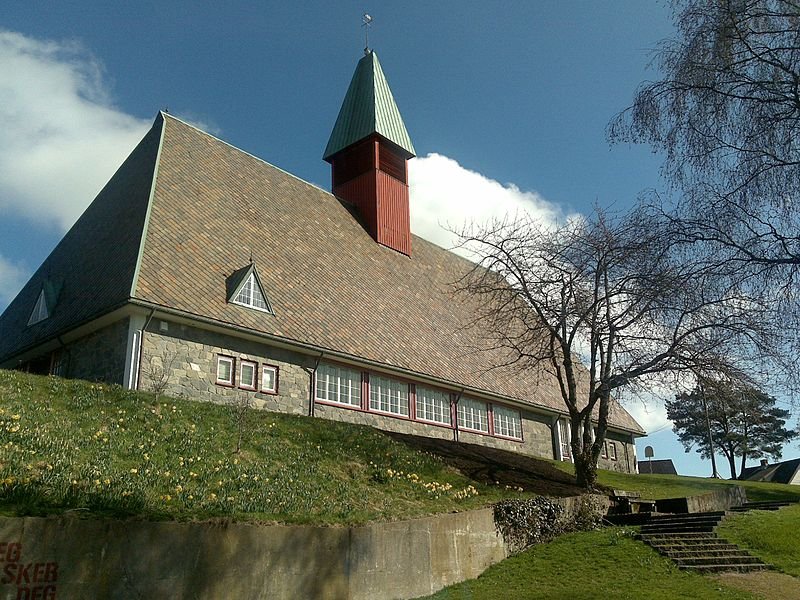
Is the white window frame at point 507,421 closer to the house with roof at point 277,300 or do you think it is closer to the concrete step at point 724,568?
the house with roof at point 277,300

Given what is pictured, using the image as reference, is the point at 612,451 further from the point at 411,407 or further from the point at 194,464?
the point at 194,464

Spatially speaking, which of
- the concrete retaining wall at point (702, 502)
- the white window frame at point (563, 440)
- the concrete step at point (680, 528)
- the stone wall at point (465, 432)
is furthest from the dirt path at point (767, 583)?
the white window frame at point (563, 440)

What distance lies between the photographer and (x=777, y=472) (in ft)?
151

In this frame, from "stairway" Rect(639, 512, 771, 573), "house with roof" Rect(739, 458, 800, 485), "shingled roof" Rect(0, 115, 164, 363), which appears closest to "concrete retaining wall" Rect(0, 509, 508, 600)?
"stairway" Rect(639, 512, 771, 573)

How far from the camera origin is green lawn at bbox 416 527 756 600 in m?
11.0

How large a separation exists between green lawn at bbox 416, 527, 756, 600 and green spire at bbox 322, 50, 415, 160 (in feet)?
65.8

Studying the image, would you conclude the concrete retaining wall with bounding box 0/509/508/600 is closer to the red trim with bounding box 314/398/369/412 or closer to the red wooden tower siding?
the red trim with bounding box 314/398/369/412

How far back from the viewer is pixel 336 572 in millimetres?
10078

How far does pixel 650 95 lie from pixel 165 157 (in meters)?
15.8

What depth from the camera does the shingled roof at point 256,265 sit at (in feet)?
59.1

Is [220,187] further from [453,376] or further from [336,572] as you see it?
[336,572]

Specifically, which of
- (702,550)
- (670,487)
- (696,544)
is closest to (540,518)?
(696,544)

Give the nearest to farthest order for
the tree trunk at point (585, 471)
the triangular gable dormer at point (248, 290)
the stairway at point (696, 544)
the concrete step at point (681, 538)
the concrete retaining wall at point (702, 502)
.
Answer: the stairway at point (696, 544) → the concrete step at point (681, 538) → the concrete retaining wall at point (702, 502) → the triangular gable dormer at point (248, 290) → the tree trunk at point (585, 471)

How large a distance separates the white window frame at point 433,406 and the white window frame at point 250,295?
623cm
